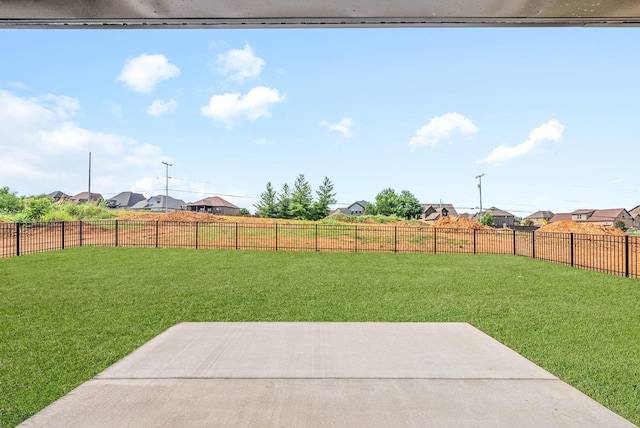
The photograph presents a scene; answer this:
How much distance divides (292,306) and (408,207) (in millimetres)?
60887

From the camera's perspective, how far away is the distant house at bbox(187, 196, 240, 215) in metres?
71.1

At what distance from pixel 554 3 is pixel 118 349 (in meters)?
4.72

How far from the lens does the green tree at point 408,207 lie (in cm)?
6384

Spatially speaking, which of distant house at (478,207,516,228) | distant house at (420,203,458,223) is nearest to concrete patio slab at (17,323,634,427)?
distant house at (478,207,516,228)

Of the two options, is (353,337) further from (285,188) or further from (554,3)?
(285,188)

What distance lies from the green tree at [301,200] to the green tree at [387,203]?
61.0ft

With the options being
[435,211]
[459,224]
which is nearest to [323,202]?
[459,224]

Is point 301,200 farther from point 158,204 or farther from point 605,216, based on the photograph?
point 605,216

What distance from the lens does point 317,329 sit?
4508 mm

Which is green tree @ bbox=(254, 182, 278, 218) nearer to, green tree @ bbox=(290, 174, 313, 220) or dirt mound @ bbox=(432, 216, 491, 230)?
green tree @ bbox=(290, 174, 313, 220)

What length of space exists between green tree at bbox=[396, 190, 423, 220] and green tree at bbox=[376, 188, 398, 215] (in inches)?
28.9

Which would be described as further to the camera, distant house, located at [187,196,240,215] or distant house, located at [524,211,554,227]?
distant house, located at [524,211,554,227]

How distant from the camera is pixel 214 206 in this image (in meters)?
71.0

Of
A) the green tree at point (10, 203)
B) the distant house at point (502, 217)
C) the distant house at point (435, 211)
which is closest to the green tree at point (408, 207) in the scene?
the distant house at point (435, 211)
